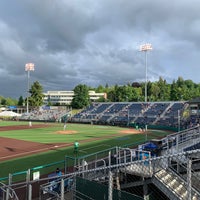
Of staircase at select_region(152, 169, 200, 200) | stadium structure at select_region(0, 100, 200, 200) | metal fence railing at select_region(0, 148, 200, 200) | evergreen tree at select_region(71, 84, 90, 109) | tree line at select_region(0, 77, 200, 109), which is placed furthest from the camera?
evergreen tree at select_region(71, 84, 90, 109)

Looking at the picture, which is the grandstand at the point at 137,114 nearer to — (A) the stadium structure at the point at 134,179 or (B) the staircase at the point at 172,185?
(A) the stadium structure at the point at 134,179

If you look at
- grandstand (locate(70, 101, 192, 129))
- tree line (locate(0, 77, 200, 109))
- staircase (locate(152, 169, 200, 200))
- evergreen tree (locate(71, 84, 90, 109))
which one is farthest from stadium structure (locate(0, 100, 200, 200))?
evergreen tree (locate(71, 84, 90, 109))

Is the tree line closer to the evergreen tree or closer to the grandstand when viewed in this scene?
the evergreen tree

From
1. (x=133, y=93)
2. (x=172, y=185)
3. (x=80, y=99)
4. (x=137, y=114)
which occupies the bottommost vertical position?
(x=172, y=185)

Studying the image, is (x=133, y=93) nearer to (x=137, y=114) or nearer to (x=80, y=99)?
(x=80, y=99)

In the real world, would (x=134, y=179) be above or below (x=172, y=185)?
below

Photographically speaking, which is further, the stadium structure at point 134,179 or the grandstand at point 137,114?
the grandstand at point 137,114

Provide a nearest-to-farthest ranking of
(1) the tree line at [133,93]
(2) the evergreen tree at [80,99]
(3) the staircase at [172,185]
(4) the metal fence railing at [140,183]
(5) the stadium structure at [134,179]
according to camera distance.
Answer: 1. (5) the stadium structure at [134,179]
2. (4) the metal fence railing at [140,183]
3. (3) the staircase at [172,185]
4. (1) the tree line at [133,93]
5. (2) the evergreen tree at [80,99]

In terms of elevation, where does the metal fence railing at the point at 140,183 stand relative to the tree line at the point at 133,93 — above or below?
below

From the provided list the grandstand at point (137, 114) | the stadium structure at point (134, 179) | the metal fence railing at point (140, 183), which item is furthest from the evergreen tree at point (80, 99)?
the metal fence railing at point (140, 183)

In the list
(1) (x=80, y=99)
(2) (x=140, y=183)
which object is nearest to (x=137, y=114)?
(1) (x=80, y=99)

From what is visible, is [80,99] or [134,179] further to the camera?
[80,99]

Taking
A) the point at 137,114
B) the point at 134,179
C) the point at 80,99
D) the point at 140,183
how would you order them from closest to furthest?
the point at 140,183 < the point at 134,179 < the point at 137,114 < the point at 80,99

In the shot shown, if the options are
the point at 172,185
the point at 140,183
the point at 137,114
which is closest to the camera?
the point at 172,185
